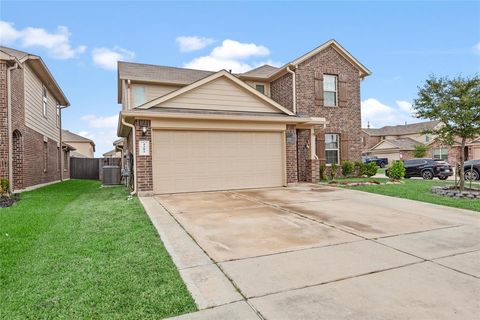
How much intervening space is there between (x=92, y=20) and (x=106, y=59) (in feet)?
21.9

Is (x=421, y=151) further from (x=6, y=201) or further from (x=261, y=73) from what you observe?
(x=6, y=201)

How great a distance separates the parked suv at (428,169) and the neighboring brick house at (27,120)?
20.0 m

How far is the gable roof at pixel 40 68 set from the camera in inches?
475

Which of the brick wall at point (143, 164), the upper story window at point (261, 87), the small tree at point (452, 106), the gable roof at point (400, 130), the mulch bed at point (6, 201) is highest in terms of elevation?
the gable roof at point (400, 130)

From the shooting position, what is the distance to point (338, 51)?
16.3 meters

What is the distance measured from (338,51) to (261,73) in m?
4.38

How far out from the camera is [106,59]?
18.9 m

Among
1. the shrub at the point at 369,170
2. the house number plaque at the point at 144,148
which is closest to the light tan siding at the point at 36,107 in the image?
the house number plaque at the point at 144,148

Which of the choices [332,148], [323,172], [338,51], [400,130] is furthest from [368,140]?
[323,172]

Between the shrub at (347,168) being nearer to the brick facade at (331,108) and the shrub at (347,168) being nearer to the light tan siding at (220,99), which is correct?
→ the brick facade at (331,108)

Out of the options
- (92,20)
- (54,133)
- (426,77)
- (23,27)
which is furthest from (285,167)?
(54,133)

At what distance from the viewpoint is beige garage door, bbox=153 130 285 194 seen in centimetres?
1024

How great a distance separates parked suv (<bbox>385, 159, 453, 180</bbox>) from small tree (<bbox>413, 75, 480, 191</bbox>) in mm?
8257

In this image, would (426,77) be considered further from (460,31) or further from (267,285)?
(267,285)
